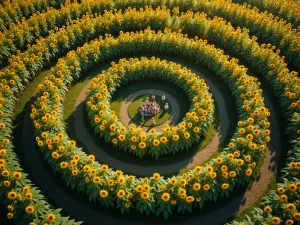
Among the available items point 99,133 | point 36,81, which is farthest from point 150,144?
point 36,81

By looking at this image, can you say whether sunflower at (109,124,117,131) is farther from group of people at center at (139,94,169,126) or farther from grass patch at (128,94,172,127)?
group of people at center at (139,94,169,126)

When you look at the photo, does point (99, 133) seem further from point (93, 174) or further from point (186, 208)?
point (186, 208)

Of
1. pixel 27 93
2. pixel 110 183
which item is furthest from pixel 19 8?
pixel 110 183

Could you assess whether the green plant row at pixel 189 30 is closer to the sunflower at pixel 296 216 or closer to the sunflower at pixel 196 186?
the sunflower at pixel 296 216

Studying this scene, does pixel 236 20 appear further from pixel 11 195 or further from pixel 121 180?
pixel 11 195

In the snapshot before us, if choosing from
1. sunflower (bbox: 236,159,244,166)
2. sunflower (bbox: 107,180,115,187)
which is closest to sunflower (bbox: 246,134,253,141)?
sunflower (bbox: 236,159,244,166)

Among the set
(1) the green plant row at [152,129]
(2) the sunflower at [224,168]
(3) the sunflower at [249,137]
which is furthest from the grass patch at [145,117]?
(2) the sunflower at [224,168]
